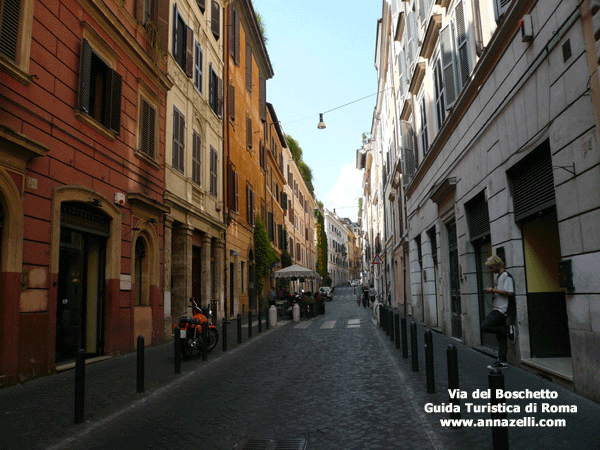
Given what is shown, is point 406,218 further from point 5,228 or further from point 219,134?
point 5,228

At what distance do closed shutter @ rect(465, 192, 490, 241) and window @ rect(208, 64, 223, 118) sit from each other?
11699 millimetres

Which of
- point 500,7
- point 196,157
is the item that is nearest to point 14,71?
point 500,7

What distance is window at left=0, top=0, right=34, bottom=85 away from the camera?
300 inches

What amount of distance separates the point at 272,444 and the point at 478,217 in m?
7.85

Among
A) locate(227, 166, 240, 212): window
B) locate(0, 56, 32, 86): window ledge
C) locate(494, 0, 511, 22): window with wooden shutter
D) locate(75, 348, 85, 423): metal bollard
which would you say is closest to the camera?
A: locate(75, 348, 85, 423): metal bollard

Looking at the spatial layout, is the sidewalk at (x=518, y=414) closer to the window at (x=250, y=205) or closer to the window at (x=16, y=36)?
the window at (x=16, y=36)

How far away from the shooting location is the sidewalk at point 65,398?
16.9ft

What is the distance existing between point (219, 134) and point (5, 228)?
13.6 meters

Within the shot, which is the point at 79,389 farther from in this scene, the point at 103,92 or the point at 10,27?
the point at 103,92

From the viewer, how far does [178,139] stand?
51.8ft

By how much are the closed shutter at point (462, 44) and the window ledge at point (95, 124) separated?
784cm

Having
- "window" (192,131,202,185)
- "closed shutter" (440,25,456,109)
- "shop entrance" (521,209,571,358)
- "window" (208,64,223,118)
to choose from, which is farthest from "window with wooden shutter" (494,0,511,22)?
"window" (208,64,223,118)

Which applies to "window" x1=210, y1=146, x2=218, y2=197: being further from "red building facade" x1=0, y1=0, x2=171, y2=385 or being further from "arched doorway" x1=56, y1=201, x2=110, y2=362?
"arched doorway" x1=56, y1=201, x2=110, y2=362

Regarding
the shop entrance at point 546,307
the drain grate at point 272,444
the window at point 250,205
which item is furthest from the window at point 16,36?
the window at point 250,205
